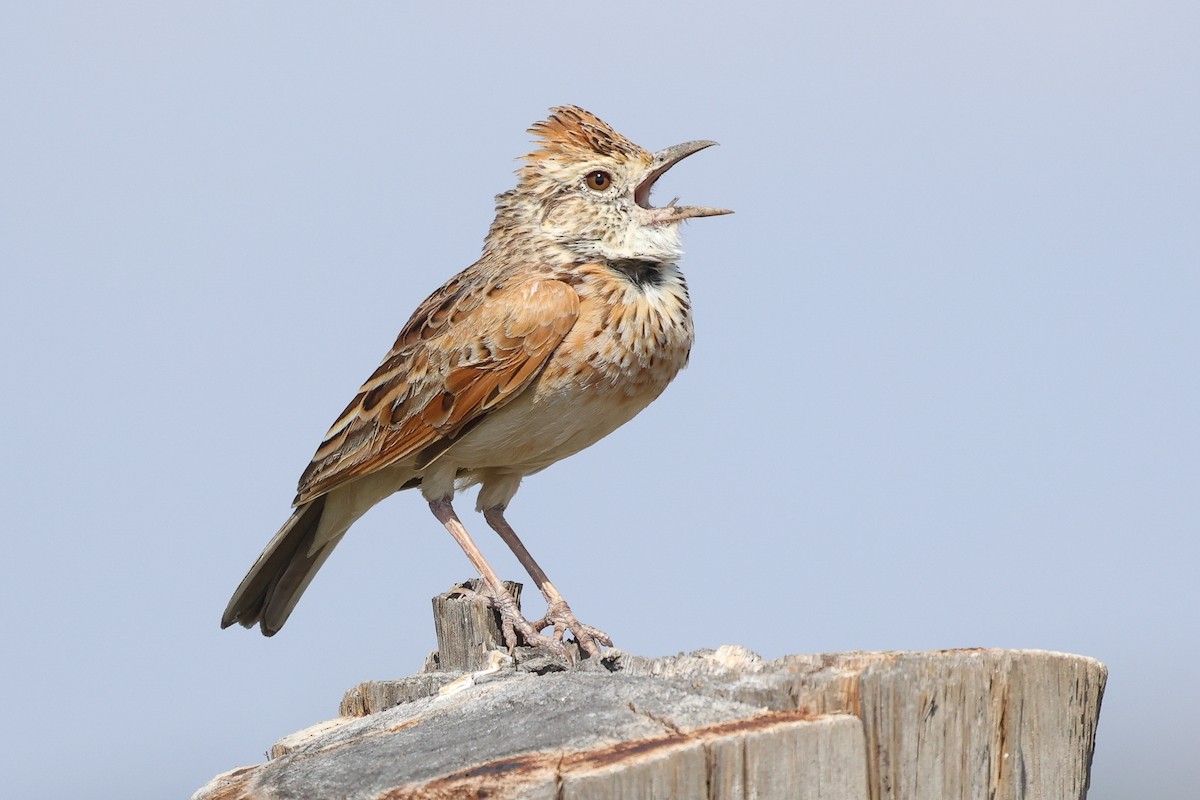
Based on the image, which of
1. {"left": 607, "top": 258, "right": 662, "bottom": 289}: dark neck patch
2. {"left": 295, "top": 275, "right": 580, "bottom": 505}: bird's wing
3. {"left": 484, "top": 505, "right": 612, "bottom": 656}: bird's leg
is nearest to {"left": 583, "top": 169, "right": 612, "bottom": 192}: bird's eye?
{"left": 607, "top": 258, "right": 662, "bottom": 289}: dark neck patch

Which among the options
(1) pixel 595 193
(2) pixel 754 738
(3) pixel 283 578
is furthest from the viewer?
(3) pixel 283 578

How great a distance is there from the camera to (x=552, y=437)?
7516 millimetres

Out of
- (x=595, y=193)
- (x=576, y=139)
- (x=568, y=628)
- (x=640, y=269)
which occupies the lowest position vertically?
(x=568, y=628)

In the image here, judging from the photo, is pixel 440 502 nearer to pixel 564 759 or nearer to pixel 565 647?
pixel 565 647

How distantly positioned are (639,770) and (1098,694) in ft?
5.48

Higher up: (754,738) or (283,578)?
(283,578)

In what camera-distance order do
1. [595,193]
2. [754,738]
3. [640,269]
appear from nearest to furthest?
[754,738], [640,269], [595,193]

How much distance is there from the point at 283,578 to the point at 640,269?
2760mm

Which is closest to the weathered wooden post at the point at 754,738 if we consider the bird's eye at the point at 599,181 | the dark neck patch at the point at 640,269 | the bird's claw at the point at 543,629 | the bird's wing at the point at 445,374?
the bird's claw at the point at 543,629

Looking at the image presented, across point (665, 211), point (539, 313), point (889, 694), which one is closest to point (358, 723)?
point (889, 694)

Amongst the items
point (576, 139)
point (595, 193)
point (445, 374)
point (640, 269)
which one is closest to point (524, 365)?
point (445, 374)

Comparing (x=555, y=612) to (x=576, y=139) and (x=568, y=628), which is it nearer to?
(x=568, y=628)

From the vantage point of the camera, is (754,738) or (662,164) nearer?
(754,738)

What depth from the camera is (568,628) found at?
288 inches
